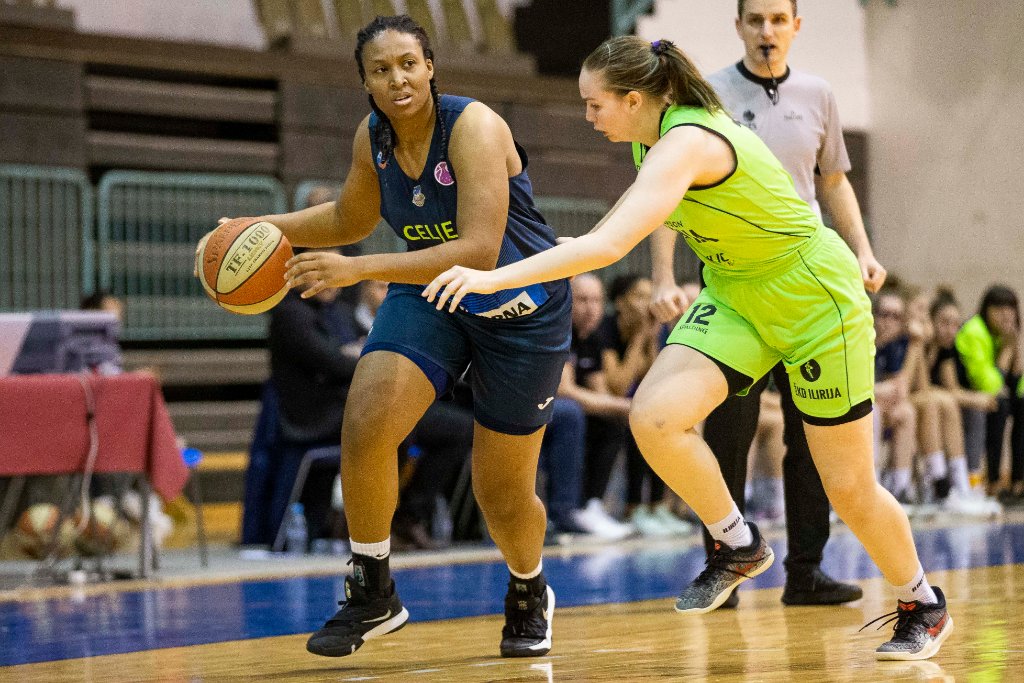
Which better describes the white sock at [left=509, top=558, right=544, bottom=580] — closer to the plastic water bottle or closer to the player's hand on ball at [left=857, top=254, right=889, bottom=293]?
the player's hand on ball at [left=857, top=254, right=889, bottom=293]

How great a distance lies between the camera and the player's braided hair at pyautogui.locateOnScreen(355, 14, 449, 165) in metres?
2.98

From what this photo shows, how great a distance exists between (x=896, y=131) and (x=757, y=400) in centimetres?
883

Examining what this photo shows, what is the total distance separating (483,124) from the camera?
9.94 ft

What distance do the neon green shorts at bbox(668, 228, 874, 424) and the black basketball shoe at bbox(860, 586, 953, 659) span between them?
462 mm

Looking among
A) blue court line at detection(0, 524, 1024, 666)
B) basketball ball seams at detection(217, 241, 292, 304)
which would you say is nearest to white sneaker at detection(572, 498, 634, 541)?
blue court line at detection(0, 524, 1024, 666)

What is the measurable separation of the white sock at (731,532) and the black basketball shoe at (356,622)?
818 mm

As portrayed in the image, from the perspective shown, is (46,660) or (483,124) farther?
(46,660)

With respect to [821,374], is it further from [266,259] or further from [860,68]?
[860,68]

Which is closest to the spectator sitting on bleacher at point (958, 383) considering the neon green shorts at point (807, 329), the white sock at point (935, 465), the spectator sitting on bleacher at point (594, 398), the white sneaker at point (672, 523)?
the white sock at point (935, 465)

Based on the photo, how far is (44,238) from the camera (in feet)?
26.9

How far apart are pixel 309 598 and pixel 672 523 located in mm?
3160

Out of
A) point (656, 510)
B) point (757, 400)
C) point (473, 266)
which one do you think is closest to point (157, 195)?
point (656, 510)

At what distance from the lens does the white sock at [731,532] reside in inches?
132

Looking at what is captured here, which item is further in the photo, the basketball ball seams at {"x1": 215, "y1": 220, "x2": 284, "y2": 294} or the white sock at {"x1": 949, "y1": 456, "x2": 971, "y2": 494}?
the white sock at {"x1": 949, "y1": 456, "x2": 971, "y2": 494}
